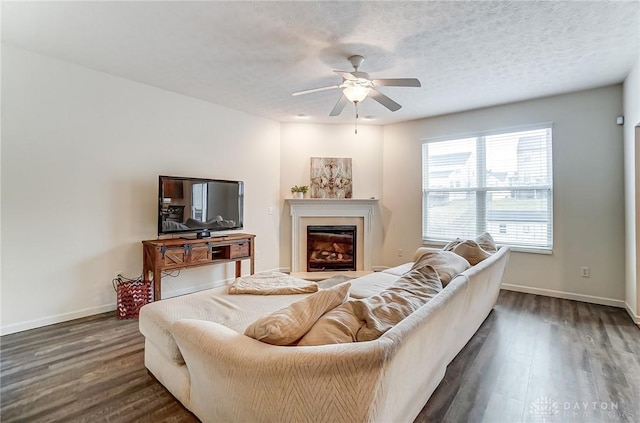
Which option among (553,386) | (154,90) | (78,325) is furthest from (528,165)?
(78,325)

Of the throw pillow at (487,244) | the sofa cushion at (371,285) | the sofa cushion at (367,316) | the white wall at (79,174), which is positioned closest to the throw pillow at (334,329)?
the sofa cushion at (367,316)

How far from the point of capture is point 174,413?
1748mm

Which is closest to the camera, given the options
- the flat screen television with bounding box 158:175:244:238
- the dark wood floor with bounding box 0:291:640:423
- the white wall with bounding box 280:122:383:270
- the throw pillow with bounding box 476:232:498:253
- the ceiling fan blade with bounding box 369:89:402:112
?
the dark wood floor with bounding box 0:291:640:423

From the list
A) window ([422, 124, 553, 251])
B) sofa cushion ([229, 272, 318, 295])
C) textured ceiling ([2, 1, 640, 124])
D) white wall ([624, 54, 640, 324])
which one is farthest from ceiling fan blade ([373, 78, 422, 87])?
window ([422, 124, 553, 251])

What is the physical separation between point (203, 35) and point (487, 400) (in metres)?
3.43

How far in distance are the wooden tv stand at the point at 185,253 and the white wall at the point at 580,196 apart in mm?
3912

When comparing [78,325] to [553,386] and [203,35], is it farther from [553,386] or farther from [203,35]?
[553,386]

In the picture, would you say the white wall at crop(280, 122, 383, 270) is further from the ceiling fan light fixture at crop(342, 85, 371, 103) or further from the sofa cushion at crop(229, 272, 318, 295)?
the sofa cushion at crop(229, 272, 318, 295)

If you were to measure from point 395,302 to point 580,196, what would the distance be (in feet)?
12.5

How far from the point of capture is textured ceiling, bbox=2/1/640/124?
2.19 m

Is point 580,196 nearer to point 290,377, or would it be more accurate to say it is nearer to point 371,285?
point 371,285

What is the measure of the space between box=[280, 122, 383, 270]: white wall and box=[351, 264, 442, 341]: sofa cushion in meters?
3.53

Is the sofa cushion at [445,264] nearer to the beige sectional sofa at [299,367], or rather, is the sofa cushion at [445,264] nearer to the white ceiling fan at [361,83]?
the beige sectional sofa at [299,367]

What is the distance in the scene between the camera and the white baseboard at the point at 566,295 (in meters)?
3.59
